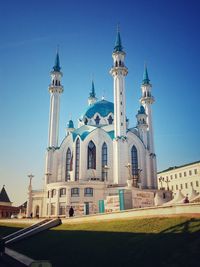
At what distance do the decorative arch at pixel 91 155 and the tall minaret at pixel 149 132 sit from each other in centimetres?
1193

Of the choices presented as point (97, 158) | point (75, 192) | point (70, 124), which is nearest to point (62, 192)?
point (75, 192)

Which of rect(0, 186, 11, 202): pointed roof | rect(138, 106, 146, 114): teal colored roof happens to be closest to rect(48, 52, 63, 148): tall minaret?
rect(138, 106, 146, 114): teal colored roof

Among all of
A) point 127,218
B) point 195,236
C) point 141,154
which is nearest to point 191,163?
point 141,154

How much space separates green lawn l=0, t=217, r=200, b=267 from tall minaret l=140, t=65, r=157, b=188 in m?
37.8

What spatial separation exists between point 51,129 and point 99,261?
50.3m

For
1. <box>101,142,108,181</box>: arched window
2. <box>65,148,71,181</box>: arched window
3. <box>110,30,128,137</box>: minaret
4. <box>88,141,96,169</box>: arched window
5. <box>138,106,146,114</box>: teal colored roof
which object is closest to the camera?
<box>110,30,128,137</box>: minaret

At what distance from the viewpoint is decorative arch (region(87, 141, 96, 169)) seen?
58772 mm

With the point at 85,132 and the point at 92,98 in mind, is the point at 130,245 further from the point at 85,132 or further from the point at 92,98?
the point at 92,98

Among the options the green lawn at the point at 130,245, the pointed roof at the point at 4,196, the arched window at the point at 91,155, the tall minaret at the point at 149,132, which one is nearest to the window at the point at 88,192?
the arched window at the point at 91,155

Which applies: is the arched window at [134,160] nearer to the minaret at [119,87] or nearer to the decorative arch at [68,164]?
the minaret at [119,87]

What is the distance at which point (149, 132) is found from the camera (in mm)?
65000

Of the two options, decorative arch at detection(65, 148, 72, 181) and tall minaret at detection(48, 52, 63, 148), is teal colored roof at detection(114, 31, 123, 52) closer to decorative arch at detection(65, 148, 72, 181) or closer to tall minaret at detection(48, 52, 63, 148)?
tall minaret at detection(48, 52, 63, 148)

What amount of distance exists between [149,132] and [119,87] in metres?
13.2

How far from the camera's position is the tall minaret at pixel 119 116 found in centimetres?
5297
